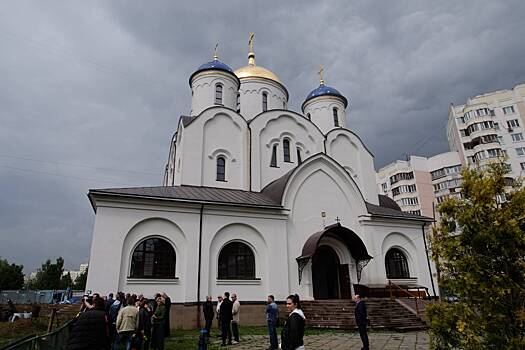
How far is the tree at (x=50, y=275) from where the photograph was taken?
57.1 m

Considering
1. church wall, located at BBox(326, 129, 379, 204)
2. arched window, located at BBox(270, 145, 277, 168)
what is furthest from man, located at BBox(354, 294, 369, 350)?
church wall, located at BBox(326, 129, 379, 204)

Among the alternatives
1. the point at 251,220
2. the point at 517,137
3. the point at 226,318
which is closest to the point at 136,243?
the point at 251,220

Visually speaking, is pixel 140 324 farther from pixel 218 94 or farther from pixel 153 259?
pixel 218 94

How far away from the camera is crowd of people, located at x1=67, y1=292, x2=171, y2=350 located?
17.8 ft

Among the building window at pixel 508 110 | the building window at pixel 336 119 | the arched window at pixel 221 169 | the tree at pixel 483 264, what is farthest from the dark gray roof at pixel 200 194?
the building window at pixel 508 110

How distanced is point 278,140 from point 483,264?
18.5m

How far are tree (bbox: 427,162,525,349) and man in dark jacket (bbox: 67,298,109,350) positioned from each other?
5282mm

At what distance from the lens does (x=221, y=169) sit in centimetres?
2131

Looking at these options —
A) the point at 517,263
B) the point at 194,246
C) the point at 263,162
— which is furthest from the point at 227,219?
the point at 517,263

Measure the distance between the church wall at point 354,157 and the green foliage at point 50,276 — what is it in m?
54.0

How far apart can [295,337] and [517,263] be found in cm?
337

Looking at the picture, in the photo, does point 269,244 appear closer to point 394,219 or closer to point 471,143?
point 394,219

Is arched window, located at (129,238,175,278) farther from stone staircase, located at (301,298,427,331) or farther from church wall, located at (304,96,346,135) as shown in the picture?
church wall, located at (304,96,346,135)

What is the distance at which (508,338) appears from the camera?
4652 mm
